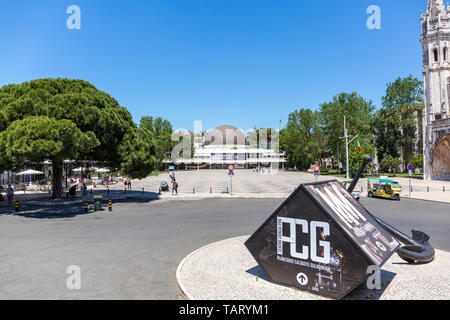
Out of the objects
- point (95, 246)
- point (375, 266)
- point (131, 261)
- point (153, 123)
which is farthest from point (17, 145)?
point (153, 123)

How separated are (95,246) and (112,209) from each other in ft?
33.4

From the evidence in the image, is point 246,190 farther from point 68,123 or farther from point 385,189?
point 68,123

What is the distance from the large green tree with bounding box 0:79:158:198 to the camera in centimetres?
1850

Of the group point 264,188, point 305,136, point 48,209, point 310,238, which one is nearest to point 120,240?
point 310,238

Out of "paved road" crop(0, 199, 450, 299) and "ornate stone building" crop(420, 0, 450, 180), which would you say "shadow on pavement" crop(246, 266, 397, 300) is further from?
"ornate stone building" crop(420, 0, 450, 180)

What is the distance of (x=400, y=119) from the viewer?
59.9 m

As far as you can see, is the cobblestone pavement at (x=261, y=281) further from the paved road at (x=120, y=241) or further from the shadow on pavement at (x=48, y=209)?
the shadow on pavement at (x=48, y=209)

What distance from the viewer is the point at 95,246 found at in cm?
1109

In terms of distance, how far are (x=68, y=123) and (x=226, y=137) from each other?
12844cm

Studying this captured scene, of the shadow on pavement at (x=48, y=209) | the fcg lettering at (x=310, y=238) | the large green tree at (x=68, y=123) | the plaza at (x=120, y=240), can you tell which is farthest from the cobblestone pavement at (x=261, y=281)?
the large green tree at (x=68, y=123)

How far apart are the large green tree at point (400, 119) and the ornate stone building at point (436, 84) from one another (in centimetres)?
1555

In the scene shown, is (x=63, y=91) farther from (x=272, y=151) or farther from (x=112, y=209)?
(x=272, y=151)

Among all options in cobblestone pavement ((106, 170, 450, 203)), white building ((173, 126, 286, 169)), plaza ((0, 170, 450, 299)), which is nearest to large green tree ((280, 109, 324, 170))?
white building ((173, 126, 286, 169))

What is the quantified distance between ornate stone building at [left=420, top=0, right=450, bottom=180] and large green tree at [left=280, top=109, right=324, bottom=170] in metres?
33.8
